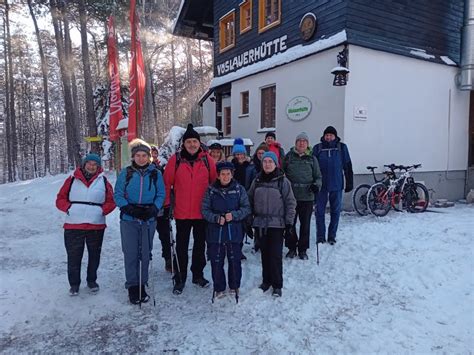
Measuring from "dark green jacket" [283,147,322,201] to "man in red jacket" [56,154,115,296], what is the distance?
2418mm

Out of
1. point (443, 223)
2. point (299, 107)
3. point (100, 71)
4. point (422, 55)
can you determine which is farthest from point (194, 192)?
point (100, 71)

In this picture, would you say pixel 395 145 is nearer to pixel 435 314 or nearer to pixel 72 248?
pixel 435 314

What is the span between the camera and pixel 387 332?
133 inches

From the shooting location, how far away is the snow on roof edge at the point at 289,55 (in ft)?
27.6

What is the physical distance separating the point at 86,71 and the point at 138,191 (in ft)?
54.6

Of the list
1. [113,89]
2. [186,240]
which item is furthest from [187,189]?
[113,89]

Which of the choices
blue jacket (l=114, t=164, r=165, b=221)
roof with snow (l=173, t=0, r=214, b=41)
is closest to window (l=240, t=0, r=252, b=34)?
roof with snow (l=173, t=0, r=214, b=41)

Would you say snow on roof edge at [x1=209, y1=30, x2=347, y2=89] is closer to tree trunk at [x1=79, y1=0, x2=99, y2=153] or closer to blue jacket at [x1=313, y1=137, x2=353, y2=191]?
blue jacket at [x1=313, y1=137, x2=353, y2=191]

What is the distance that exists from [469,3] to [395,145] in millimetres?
4839

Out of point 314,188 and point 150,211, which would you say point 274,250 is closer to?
point 314,188

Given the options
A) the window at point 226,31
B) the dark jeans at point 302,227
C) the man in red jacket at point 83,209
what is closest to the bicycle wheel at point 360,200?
the dark jeans at point 302,227

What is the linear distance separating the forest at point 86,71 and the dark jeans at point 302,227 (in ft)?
42.0

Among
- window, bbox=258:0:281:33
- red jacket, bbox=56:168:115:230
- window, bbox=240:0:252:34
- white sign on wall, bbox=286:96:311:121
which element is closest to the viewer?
red jacket, bbox=56:168:115:230

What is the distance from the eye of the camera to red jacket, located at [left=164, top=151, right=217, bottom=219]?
13.7 feet
